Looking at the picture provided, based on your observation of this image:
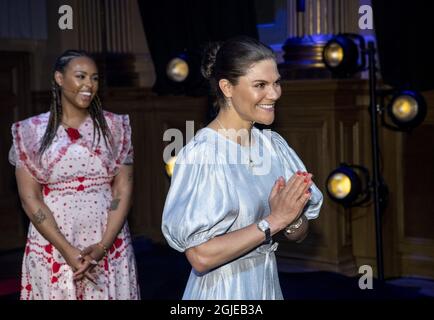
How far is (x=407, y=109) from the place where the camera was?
4922mm

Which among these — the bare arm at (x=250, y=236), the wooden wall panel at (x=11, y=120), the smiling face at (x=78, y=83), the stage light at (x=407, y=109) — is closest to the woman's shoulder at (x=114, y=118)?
the smiling face at (x=78, y=83)

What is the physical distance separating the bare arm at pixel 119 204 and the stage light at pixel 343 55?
202cm

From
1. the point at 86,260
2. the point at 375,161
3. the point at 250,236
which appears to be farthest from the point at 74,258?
the point at 375,161

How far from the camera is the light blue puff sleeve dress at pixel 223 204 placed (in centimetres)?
219

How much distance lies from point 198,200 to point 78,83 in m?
1.39

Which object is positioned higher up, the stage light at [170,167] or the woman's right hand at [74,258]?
the stage light at [170,167]

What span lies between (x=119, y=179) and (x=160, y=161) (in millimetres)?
3294

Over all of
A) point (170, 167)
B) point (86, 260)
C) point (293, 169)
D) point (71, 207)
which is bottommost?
point (86, 260)

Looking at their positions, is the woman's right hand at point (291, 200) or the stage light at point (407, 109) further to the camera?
the stage light at point (407, 109)

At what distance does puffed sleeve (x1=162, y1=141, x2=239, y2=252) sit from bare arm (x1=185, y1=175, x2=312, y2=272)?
33 mm

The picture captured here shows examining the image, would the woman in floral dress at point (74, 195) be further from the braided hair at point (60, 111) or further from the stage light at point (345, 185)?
the stage light at point (345, 185)

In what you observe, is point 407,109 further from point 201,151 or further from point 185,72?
point 201,151
